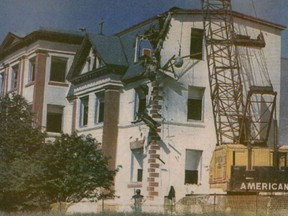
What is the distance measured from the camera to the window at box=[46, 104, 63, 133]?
159 feet

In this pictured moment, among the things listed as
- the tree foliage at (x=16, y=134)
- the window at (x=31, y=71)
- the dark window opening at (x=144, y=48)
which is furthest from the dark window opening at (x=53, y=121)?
the tree foliage at (x=16, y=134)

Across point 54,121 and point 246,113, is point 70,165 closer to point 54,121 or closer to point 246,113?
point 246,113

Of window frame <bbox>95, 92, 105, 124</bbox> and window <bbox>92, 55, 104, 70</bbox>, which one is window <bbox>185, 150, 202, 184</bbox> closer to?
window frame <bbox>95, 92, 105, 124</bbox>

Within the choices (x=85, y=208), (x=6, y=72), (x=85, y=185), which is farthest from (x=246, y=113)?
(x=6, y=72)

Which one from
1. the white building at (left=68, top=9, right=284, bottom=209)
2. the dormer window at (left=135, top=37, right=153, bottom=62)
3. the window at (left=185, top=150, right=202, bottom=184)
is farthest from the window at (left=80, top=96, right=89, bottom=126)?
the window at (left=185, top=150, right=202, bottom=184)

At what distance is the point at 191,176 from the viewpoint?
39125 mm

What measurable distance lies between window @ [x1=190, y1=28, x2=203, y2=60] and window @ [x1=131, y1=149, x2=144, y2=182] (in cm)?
621

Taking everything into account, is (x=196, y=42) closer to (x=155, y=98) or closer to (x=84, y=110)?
(x=155, y=98)

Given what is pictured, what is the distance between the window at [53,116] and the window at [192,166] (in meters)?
12.3

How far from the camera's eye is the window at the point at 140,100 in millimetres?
39781

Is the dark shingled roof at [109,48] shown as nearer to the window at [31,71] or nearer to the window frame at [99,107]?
the window frame at [99,107]

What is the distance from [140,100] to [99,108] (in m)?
3.85

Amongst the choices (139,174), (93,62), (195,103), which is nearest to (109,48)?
(93,62)

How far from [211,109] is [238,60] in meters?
3.26
